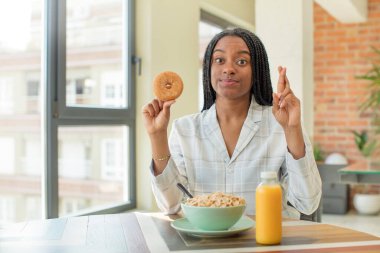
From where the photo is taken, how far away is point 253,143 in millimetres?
1729

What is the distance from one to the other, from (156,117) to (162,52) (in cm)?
203

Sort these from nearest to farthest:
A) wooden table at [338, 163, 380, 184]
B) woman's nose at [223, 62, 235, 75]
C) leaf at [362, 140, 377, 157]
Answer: woman's nose at [223, 62, 235, 75] → wooden table at [338, 163, 380, 184] → leaf at [362, 140, 377, 157]

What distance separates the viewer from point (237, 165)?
170 centimetres

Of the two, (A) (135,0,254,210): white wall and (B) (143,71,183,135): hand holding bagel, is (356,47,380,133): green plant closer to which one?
(A) (135,0,254,210): white wall

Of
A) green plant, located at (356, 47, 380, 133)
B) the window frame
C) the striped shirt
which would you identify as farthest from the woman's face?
green plant, located at (356, 47, 380, 133)

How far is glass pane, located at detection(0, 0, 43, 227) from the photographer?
8.47ft

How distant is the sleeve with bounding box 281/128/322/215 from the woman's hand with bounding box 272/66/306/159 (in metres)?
0.03

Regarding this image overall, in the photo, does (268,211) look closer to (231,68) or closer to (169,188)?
(169,188)

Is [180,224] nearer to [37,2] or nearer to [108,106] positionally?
[37,2]

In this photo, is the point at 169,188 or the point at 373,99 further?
the point at 373,99

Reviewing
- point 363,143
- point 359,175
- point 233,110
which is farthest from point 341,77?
point 233,110

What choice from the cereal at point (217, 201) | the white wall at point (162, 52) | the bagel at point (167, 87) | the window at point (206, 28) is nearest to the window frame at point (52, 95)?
the white wall at point (162, 52)

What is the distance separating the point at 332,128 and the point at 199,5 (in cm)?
262

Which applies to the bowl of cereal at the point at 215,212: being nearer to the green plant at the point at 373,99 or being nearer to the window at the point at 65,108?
the window at the point at 65,108
